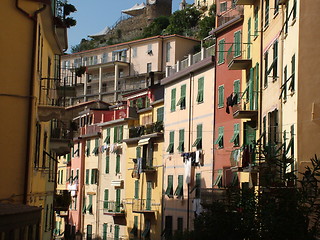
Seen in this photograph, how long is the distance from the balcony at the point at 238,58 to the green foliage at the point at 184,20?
81.3 m

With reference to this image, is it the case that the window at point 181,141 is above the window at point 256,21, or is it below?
below

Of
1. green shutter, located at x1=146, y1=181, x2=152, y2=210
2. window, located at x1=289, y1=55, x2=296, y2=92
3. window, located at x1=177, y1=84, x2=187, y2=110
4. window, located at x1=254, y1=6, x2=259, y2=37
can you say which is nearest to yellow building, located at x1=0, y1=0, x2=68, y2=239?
window, located at x1=289, y1=55, x2=296, y2=92

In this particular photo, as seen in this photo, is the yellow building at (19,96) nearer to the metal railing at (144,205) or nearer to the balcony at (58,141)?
the balcony at (58,141)

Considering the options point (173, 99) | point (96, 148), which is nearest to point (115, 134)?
point (96, 148)

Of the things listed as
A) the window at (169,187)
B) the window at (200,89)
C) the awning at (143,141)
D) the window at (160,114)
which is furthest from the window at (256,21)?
the awning at (143,141)

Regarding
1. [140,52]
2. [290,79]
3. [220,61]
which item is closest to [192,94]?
[220,61]

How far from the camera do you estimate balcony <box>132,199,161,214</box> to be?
51.5 meters

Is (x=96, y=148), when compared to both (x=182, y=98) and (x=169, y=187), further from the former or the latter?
(x=182, y=98)

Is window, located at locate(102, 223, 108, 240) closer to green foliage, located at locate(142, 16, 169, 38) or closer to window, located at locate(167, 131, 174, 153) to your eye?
window, located at locate(167, 131, 174, 153)

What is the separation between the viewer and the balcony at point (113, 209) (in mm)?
57000

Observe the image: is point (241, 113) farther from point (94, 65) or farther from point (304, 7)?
point (94, 65)

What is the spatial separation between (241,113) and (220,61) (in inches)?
394

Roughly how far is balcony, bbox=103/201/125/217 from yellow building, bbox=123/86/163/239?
1.93ft

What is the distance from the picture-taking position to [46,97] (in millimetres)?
29281
